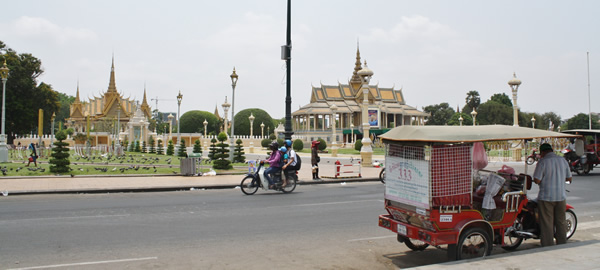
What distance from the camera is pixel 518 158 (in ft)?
102

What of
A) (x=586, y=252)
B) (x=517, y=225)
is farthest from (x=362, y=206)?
(x=586, y=252)

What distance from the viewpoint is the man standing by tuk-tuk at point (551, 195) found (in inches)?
247

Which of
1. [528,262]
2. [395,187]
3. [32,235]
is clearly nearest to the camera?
[528,262]

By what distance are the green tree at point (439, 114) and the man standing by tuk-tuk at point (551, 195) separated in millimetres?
89821

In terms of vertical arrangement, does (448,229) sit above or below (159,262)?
above

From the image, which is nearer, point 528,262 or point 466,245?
point 528,262

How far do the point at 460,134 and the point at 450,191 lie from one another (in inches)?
28.4

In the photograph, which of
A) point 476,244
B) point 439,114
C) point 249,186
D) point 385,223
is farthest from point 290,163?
point 439,114

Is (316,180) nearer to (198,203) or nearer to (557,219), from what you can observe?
(198,203)

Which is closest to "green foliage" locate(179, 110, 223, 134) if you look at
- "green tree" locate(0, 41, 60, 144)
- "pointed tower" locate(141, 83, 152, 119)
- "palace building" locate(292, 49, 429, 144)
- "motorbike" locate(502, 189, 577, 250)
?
"pointed tower" locate(141, 83, 152, 119)

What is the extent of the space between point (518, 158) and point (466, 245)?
28662 mm

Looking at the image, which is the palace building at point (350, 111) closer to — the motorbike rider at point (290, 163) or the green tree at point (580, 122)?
the green tree at point (580, 122)

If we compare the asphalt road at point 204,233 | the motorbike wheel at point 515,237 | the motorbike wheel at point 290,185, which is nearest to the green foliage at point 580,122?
the asphalt road at point 204,233

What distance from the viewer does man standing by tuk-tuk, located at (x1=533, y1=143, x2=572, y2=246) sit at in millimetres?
6269
